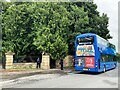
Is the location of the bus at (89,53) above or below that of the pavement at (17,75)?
above

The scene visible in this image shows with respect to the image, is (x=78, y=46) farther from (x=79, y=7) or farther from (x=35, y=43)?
(x=79, y=7)

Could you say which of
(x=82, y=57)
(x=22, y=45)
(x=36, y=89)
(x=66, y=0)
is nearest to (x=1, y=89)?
(x=36, y=89)

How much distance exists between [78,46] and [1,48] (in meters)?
13.5

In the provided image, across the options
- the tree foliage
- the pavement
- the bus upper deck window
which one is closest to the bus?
the bus upper deck window

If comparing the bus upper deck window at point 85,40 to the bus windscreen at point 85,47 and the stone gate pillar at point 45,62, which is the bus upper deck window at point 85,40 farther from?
the stone gate pillar at point 45,62

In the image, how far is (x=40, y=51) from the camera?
129ft

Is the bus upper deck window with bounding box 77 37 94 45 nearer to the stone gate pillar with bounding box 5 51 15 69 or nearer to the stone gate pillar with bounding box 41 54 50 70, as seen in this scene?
the stone gate pillar with bounding box 41 54 50 70

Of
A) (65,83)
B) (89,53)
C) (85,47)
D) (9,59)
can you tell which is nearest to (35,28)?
(9,59)

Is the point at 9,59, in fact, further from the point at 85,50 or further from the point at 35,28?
the point at 85,50

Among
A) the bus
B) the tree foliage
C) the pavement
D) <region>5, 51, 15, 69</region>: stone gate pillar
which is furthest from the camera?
the tree foliage

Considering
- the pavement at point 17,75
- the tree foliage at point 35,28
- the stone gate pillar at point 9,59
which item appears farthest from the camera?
the tree foliage at point 35,28

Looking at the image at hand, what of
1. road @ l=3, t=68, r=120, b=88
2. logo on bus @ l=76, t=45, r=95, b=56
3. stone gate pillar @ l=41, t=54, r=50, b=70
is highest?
logo on bus @ l=76, t=45, r=95, b=56

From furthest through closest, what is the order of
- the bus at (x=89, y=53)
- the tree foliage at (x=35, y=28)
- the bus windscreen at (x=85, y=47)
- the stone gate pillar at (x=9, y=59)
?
the tree foliage at (x=35, y=28) < the stone gate pillar at (x=9, y=59) < the bus windscreen at (x=85, y=47) < the bus at (x=89, y=53)

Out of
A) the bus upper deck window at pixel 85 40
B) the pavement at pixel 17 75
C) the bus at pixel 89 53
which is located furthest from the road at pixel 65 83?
the bus upper deck window at pixel 85 40
